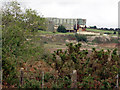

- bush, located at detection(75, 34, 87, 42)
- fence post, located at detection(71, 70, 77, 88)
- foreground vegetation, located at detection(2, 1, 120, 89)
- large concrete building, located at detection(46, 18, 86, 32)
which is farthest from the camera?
bush, located at detection(75, 34, 87, 42)

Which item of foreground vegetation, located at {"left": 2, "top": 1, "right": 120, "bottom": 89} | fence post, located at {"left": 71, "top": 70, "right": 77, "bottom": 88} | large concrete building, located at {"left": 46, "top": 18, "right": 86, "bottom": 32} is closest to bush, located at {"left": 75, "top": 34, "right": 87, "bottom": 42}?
large concrete building, located at {"left": 46, "top": 18, "right": 86, "bottom": 32}

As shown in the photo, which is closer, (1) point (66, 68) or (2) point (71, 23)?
(1) point (66, 68)

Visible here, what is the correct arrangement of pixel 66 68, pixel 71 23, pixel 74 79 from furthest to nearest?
pixel 71 23 < pixel 66 68 < pixel 74 79

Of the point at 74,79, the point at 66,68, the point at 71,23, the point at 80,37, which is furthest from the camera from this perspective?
the point at 80,37

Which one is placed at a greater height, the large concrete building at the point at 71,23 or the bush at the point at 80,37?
the large concrete building at the point at 71,23

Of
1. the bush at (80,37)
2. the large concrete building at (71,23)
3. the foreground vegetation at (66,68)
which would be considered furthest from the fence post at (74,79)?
the bush at (80,37)

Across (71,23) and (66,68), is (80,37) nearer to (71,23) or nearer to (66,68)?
(71,23)

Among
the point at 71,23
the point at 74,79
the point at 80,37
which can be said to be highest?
the point at 71,23

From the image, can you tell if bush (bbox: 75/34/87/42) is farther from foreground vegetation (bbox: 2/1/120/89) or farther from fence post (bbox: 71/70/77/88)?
fence post (bbox: 71/70/77/88)

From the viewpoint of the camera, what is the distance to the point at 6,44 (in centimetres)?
1709

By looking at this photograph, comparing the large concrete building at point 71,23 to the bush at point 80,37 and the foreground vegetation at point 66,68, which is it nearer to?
the bush at point 80,37

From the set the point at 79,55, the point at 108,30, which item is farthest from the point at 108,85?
the point at 108,30

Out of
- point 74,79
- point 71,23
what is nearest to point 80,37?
point 71,23

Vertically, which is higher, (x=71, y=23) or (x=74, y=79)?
(x=71, y=23)
